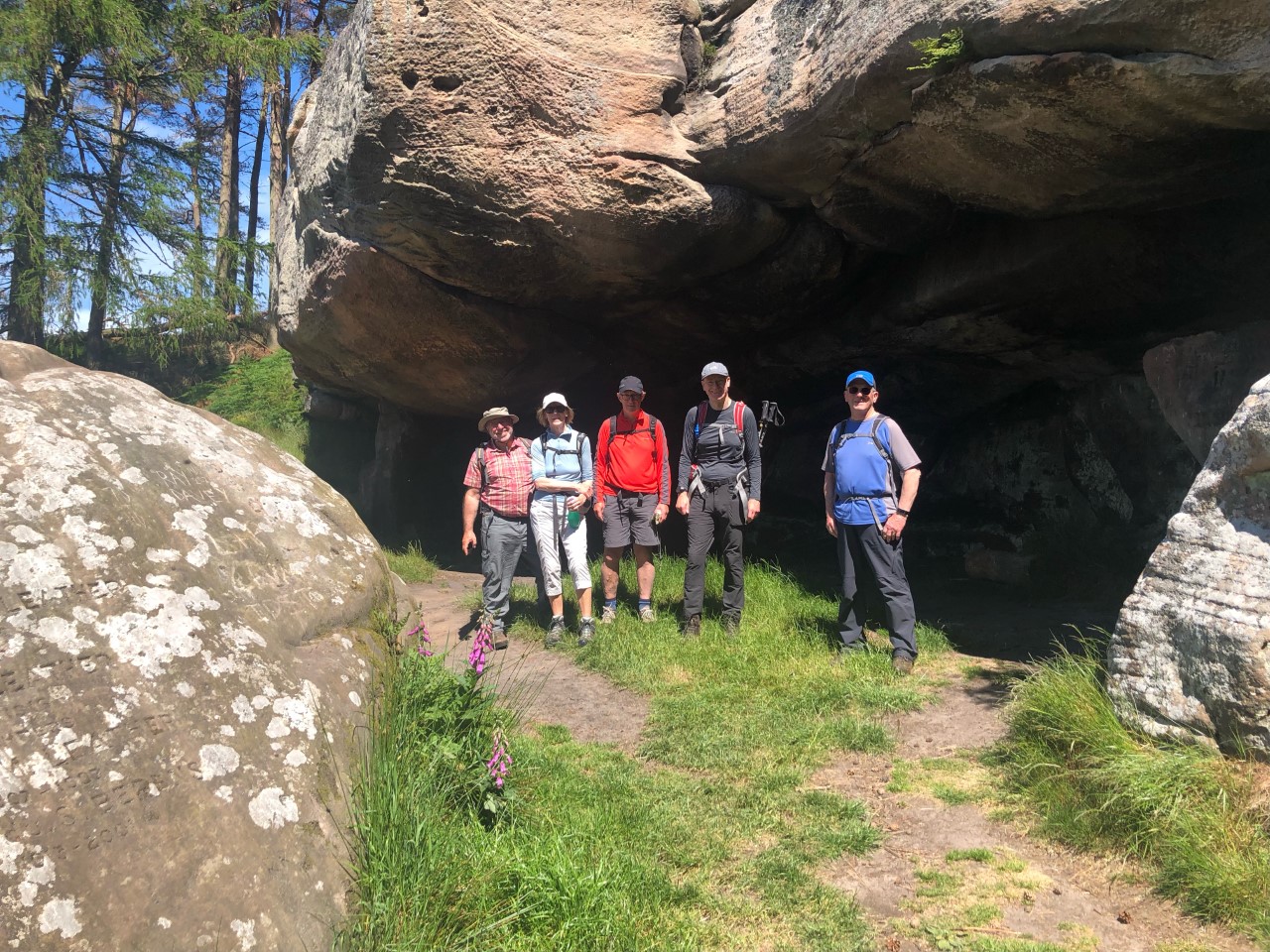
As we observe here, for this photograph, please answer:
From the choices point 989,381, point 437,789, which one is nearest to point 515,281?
point 989,381

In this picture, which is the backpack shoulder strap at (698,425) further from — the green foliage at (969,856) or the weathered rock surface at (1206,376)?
the green foliage at (969,856)

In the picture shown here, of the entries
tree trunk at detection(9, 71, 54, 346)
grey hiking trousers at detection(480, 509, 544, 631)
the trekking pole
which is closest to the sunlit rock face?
the trekking pole

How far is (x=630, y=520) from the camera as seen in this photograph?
6.15 metres

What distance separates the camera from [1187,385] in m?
5.23

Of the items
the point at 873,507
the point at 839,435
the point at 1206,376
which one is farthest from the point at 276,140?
the point at 1206,376

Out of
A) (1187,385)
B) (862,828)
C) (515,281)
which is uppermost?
(515,281)

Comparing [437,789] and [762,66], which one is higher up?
[762,66]

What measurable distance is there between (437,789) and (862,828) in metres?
1.53

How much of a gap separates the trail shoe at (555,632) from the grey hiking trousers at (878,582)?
1802mm

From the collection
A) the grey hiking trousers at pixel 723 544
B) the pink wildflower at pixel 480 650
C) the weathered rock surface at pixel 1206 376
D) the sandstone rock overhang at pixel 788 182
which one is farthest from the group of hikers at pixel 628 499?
the pink wildflower at pixel 480 650

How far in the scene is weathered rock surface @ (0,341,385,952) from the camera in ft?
5.84

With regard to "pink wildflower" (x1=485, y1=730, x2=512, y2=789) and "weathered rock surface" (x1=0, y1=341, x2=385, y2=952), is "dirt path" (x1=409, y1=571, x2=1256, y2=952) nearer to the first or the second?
"pink wildflower" (x1=485, y1=730, x2=512, y2=789)

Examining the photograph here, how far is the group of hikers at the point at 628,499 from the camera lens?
5.64 m

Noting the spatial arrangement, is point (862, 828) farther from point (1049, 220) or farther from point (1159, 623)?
point (1049, 220)
